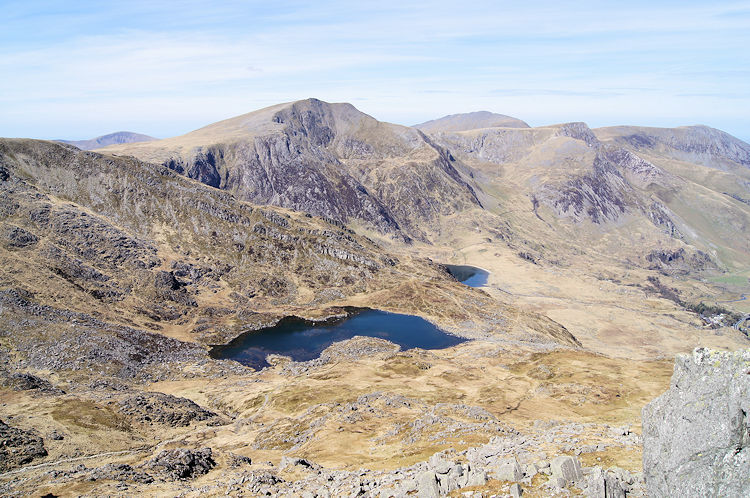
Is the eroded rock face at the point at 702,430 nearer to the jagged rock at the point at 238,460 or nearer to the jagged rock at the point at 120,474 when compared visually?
the jagged rock at the point at 238,460

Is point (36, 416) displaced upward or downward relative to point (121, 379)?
upward

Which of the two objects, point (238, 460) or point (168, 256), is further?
point (168, 256)

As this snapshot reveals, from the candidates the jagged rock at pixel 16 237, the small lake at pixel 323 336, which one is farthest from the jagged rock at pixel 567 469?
the jagged rock at pixel 16 237

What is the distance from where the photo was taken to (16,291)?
10294 centimetres

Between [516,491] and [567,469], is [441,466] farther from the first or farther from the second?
[567,469]

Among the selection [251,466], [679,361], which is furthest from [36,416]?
[679,361]

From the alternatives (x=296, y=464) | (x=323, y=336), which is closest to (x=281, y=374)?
(x=323, y=336)

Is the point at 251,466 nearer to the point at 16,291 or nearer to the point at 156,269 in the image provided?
the point at 16,291

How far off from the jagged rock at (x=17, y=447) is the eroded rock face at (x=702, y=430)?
6131 cm

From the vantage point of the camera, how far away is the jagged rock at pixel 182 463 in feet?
155

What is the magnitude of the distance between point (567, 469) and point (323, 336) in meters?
113

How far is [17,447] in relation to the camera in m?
52.0

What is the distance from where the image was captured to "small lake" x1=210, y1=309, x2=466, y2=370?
403 ft

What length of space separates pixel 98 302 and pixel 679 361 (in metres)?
133
